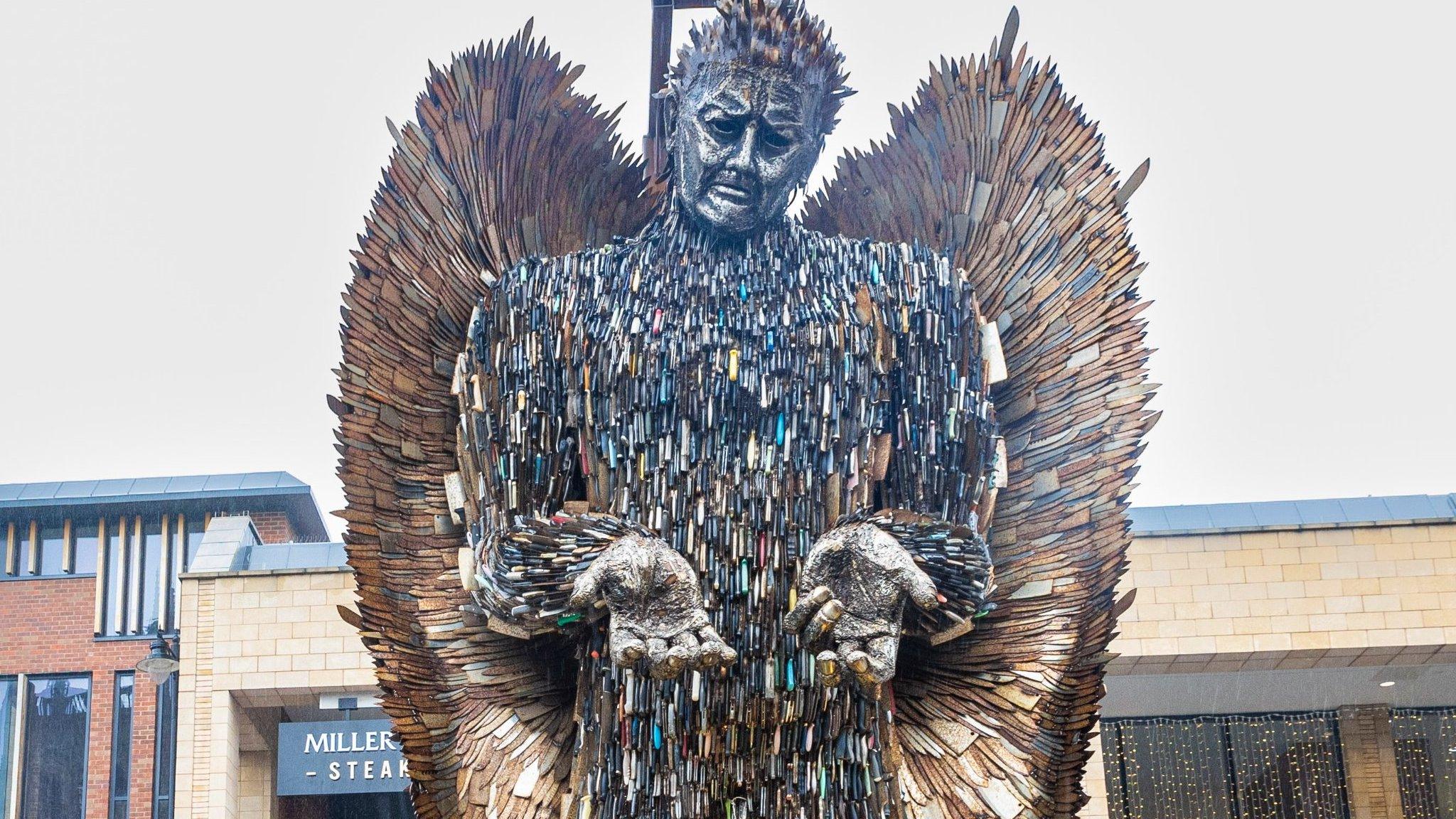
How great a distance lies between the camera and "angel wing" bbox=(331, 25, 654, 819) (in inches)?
243

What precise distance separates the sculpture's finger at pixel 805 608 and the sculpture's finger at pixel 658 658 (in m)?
0.35

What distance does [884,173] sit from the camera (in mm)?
7070

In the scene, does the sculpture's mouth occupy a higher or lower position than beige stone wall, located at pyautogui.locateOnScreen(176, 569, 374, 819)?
higher

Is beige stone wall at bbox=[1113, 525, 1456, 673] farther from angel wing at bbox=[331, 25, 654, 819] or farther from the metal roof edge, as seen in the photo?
the metal roof edge

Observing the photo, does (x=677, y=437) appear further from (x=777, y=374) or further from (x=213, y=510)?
(x=213, y=510)

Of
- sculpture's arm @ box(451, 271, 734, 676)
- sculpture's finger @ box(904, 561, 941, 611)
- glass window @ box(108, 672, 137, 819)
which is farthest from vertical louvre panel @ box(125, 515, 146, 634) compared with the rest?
sculpture's finger @ box(904, 561, 941, 611)

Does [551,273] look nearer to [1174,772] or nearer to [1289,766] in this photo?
[1174,772]

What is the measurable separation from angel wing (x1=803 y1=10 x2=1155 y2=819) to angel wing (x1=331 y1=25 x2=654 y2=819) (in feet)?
4.13

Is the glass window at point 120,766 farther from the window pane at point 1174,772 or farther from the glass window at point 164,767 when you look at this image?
the window pane at point 1174,772

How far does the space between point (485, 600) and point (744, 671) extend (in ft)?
2.77

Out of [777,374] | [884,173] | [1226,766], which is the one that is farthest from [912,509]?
[1226,766]

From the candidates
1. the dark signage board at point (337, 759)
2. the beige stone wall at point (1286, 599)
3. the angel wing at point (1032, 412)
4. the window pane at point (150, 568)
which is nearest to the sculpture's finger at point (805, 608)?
the angel wing at point (1032, 412)

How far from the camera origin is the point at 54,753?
24.9 meters

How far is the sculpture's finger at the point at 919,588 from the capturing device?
550 centimetres
